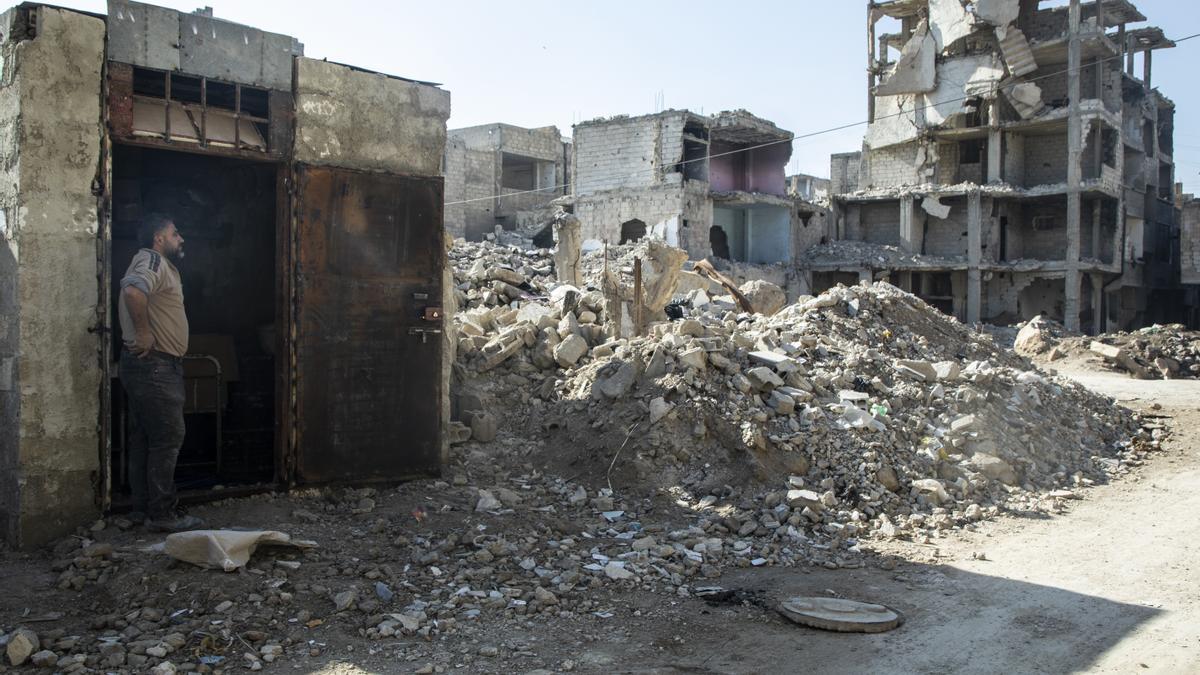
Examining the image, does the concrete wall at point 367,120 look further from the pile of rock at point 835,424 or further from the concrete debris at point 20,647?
the concrete debris at point 20,647

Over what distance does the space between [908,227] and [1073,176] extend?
565 cm

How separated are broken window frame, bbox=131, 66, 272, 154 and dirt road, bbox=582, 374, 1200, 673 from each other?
414 centimetres

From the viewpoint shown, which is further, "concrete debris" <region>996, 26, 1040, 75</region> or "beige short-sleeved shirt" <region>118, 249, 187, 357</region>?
"concrete debris" <region>996, 26, 1040, 75</region>

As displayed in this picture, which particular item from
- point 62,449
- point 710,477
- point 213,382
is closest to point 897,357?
point 710,477

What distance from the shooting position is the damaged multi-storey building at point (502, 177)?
34.6 metres

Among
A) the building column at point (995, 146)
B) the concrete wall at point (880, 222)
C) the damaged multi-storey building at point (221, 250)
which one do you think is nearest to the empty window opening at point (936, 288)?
the concrete wall at point (880, 222)

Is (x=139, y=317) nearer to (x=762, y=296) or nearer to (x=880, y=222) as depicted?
(x=762, y=296)

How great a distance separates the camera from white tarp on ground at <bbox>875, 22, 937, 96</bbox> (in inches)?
1314

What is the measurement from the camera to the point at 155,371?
5363 millimetres

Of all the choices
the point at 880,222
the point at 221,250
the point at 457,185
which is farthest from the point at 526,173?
the point at 221,250

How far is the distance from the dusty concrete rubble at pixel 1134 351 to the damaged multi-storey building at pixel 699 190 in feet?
31.5

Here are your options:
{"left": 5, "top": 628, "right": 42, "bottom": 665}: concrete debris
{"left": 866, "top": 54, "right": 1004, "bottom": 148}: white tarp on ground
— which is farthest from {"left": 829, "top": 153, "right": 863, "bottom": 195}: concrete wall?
{"left": 5, "top": 628, "right": 42, "bottom": 665}: concrete debris

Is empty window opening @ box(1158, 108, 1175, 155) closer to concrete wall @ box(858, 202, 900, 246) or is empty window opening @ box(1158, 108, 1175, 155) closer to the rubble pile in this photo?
concrete wall @ box(858, 202, 900, 246)

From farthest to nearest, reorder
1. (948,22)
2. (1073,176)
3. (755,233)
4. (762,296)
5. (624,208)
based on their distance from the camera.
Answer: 1. (755,233)
2. (948,22)
3. (624,208)
4. (1073,176)
5. (762,296)
